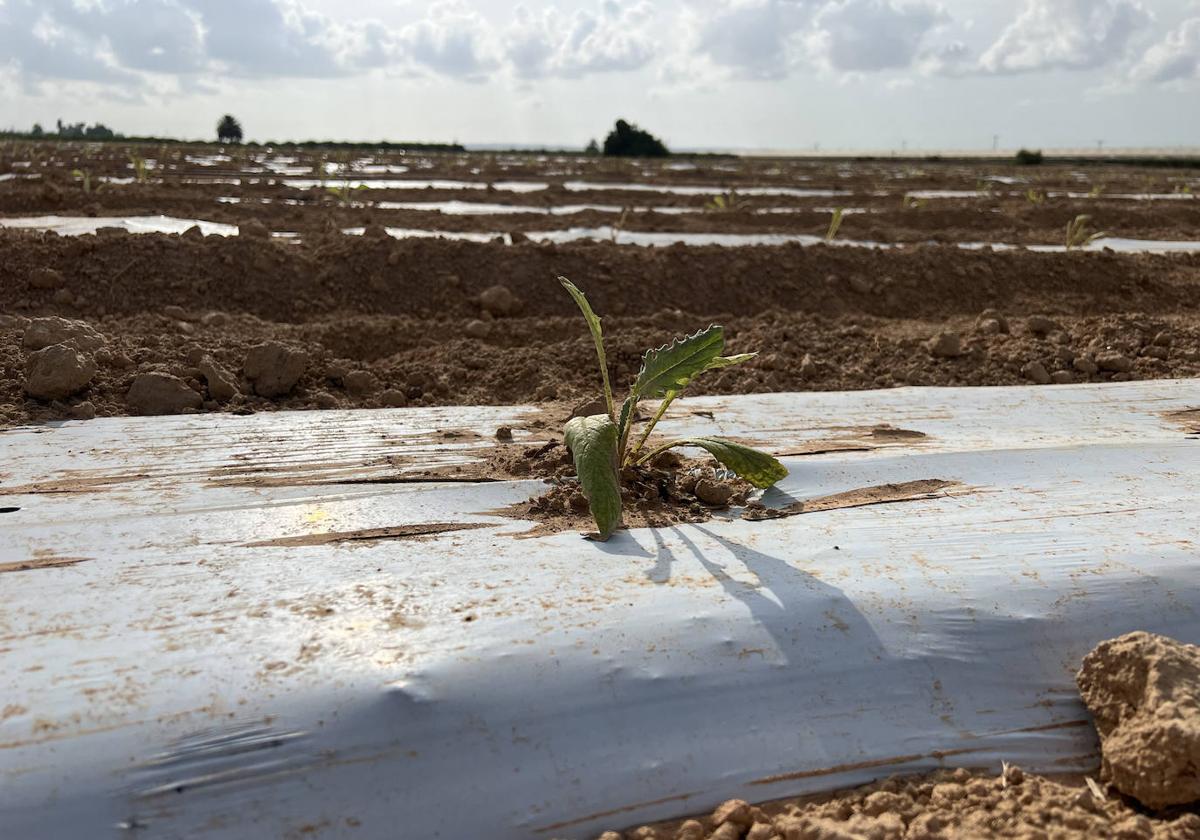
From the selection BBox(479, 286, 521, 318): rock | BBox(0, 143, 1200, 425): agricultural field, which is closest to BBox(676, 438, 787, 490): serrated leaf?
BBox(0, 143, 1200, 425): agricultural field

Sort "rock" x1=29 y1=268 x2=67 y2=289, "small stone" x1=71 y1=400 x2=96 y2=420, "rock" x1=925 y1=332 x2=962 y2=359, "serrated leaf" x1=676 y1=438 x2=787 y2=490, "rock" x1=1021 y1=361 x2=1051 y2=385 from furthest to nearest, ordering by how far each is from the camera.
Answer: "rock" x1=29 y1=268 x2=67 y2=289, "rock" x1=925 y1=332 x2=962 y2=359, "rock" x1=1021 y1=361 x2=1051 y2=385, "small stone" x1=71 y1=400 x2=96 y2=420, "serrated leaf" x1=676 y1=438 x2=787 y2=490

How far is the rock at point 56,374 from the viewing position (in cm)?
222

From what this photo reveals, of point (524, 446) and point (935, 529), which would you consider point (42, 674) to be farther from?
point (935, 529)

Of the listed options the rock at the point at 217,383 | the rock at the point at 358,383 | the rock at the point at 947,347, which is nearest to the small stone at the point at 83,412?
the rock at the point at 217,383

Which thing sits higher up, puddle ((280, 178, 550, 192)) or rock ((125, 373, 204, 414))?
puddle ((280, 178, 550, 192))

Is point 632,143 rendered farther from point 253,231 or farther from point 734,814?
point 734,814

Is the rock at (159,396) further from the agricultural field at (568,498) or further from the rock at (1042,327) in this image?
the rock at (1042,327)

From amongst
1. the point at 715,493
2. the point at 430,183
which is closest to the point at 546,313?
the point at 715,493

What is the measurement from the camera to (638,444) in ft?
6.13

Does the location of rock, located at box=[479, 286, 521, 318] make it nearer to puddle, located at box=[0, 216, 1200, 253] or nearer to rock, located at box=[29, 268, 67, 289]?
puddle, located at box=[0, 216, 1200, 253]

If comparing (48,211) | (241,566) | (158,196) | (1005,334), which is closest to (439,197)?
(158,196)

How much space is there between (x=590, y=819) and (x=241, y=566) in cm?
68

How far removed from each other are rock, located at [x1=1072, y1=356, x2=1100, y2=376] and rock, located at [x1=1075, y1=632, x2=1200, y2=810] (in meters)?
2.16

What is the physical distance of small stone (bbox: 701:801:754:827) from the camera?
1071 mm
